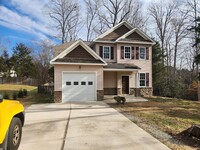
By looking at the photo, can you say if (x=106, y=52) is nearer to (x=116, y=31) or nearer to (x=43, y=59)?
(x=116, y=31)

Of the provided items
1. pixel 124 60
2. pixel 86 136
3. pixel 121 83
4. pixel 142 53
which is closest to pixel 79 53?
pixel 124 60

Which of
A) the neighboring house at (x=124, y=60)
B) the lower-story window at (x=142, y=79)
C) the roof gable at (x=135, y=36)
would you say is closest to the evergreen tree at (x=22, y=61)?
the neighboring house at (x=124, y=60)

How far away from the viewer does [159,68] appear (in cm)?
2522

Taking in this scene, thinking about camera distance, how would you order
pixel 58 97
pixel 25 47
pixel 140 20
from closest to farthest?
pixel 58 97 → pixel 140 20 → pixel 25 47

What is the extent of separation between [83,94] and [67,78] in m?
1.86

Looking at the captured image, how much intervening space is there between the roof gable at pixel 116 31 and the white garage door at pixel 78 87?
6089mm

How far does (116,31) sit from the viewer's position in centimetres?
2142

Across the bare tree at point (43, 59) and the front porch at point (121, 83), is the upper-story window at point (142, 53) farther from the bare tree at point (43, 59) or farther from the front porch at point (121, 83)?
the bare tree at point (43, 59)

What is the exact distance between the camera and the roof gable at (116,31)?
20.7 m

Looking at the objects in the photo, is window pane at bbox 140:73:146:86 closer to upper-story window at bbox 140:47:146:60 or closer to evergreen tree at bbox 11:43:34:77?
upper-story window at bbox 140:47:146:60

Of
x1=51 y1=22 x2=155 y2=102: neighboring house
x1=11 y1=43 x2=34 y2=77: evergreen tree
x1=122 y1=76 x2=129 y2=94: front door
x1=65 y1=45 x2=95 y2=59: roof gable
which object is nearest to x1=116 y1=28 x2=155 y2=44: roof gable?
x1=51 y1=22 x2=155 y2=102: neighboring house

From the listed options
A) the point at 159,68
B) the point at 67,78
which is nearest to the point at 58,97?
the point at 67,78

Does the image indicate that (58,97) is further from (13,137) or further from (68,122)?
(13,137)

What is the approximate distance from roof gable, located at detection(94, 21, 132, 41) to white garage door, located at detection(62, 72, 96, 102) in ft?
20.0
